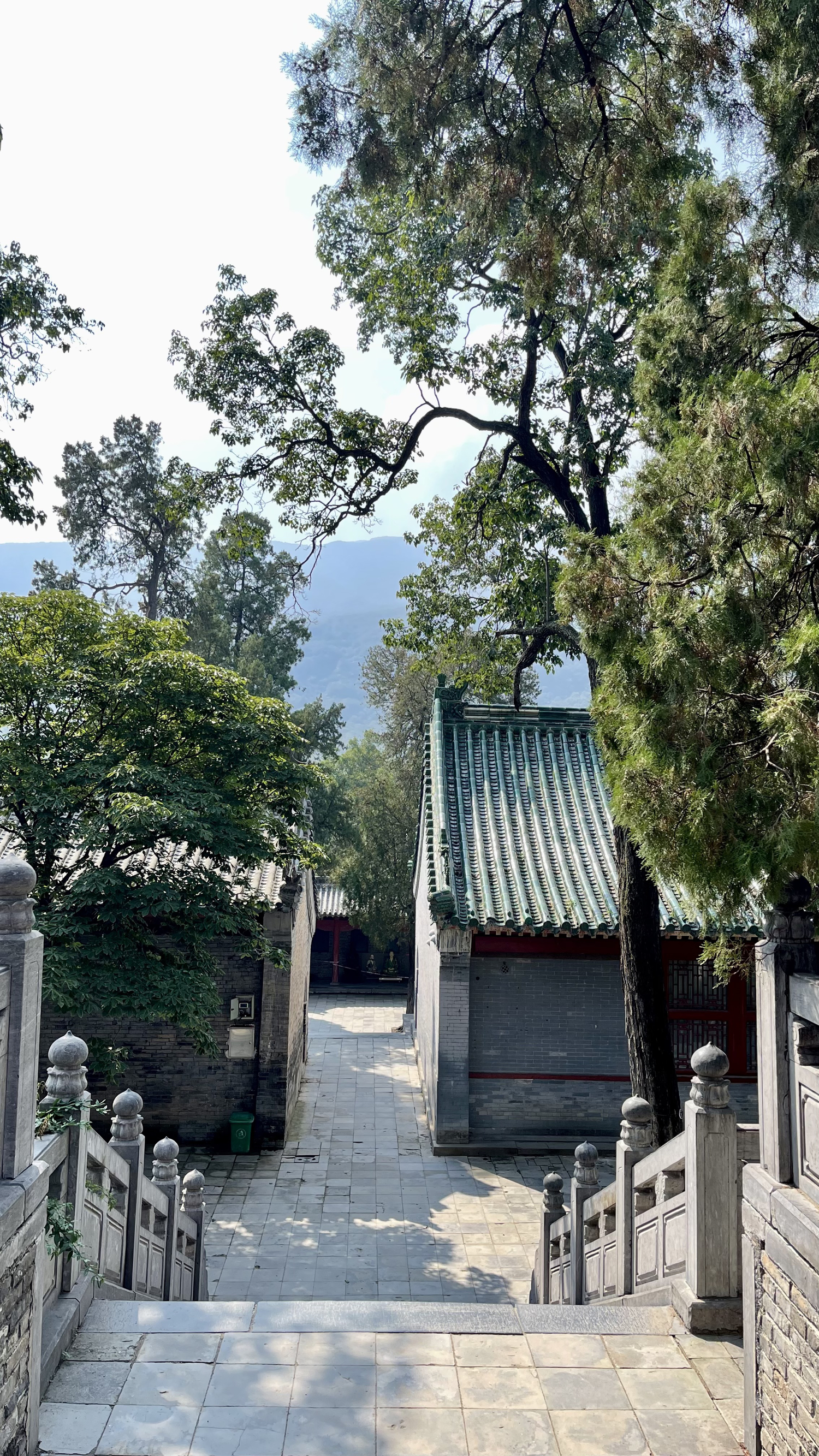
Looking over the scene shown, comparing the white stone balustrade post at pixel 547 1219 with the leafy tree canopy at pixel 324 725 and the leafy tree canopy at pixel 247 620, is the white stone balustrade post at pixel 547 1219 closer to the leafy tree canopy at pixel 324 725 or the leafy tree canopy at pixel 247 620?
the leafy tree canopy at pixel 247 620

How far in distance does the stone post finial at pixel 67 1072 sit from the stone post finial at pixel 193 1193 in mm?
3685

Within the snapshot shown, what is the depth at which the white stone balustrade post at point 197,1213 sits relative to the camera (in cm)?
841

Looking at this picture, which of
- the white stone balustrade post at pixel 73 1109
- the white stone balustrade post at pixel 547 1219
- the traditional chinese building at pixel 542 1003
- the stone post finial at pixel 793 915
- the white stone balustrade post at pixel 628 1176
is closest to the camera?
the stone post finial at pixel 793 915

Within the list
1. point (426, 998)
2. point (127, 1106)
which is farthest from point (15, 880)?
point (426, 998)

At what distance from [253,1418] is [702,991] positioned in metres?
10.1

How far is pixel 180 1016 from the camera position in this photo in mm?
10523

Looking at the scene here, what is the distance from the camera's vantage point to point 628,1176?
6309 millimetres

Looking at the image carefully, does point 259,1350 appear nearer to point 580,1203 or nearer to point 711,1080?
point 711,1080

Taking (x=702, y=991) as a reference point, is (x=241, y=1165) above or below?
below

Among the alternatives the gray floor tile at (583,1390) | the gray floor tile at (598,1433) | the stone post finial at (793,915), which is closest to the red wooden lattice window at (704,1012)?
the gray floor tile at (583,1390)

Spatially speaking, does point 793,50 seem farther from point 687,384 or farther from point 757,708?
point 757,708

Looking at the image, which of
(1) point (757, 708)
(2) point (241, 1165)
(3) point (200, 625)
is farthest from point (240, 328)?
(3) point (200, 625)

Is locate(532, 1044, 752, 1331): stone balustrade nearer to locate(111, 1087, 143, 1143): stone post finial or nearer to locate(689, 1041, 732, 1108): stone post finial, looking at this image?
locate(689, 1041, 732, 1108): stone post finial

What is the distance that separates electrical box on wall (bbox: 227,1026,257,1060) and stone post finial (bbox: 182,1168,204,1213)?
16.4 ft
